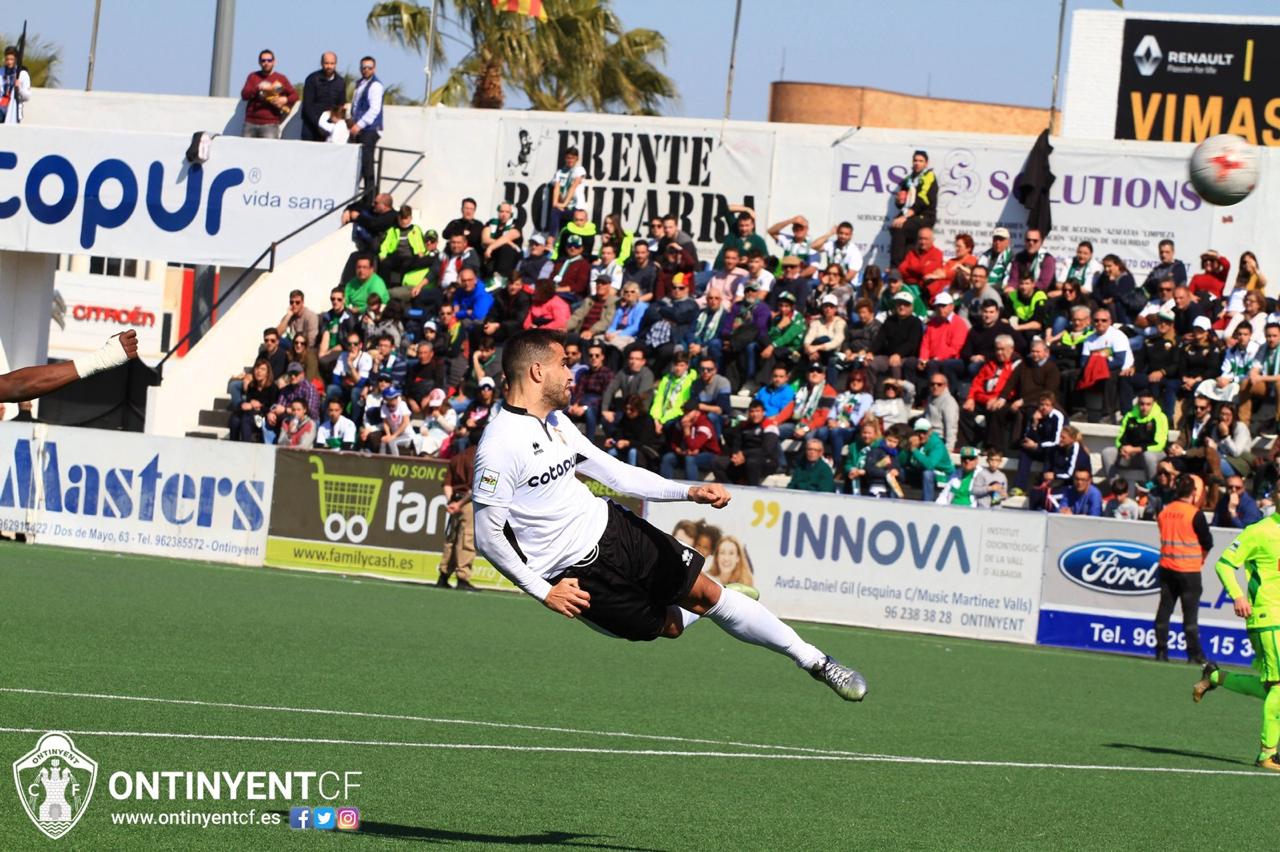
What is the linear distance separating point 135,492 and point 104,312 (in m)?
31.1

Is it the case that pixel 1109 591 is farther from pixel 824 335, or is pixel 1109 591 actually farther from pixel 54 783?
pixel 54 783

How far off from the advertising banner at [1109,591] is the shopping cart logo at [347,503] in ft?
27.1

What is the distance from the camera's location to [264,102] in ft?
95.1

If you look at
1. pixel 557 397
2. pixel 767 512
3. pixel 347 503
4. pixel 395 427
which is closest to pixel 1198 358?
pixel 767 512

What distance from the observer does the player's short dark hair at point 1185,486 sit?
1752 cm

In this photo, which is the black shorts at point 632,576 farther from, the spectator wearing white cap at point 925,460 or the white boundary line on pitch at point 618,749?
the spectator wearing white cap at point 925,460

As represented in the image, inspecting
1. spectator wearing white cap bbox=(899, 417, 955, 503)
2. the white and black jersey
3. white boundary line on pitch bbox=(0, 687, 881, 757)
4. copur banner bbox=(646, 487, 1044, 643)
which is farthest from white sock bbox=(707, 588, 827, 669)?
spectator wearing white cap bbox=(899, 417, 955, 503)

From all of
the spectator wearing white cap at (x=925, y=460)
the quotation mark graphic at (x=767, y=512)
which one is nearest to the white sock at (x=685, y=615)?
the quotation mark graphic at (x=767, y=512)

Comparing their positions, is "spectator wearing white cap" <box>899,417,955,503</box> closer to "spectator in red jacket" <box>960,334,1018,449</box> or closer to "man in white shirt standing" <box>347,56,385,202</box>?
"spectator in red jacket" <box>960,334,1018,449</box>

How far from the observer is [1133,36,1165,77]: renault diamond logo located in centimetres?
2798

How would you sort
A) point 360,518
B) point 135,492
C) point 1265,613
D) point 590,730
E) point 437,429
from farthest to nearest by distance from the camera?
point 437,429 < point 135,492 < point 360,518 < point 1265,613 < point 590,730

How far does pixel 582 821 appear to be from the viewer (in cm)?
803

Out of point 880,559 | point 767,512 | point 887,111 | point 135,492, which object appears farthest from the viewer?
point 887,111

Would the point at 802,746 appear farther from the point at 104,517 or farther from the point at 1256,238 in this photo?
the point at 1256,238
